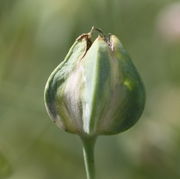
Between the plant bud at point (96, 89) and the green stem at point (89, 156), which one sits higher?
the plant bud at point (96, 89)

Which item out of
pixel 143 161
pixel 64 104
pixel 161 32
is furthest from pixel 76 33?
pixel 64 104

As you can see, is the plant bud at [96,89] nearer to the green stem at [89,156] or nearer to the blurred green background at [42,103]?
the green stem at [89,156]

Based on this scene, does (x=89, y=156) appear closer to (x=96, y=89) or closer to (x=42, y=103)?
(x=96, y=89)

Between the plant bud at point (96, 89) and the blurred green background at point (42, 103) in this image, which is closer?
the plant bud at point (96, 89)

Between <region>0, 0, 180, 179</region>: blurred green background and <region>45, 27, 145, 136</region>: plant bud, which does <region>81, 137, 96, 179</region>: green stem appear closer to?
<region>45, 27, 145, 136</region>: plant bud

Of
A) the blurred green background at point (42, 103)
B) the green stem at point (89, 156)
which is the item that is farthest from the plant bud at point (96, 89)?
the blurred green background at point (42, 103)

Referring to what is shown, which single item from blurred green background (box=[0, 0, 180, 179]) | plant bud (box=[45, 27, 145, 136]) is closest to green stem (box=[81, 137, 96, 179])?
plant bud (box=[45, 27, 145, 136])

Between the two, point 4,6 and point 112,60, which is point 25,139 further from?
point 112,60
